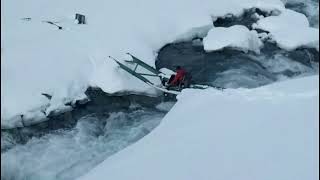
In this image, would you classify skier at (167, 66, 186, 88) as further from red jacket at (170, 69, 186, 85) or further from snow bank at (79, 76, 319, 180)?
snow bank at (79, 76, 319, 180)

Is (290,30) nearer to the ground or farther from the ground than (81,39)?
farther from the ground

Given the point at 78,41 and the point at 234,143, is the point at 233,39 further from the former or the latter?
the point at 234,143

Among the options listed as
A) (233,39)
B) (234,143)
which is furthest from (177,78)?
(234,143)

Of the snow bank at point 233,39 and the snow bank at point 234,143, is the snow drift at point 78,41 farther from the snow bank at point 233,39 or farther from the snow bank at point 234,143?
the snow bank at point 234,143

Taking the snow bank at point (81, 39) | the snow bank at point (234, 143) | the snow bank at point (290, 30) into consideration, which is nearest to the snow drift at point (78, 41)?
the snow bank at point (81, 39)

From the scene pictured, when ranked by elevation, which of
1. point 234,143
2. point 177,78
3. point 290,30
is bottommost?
point 177,78
